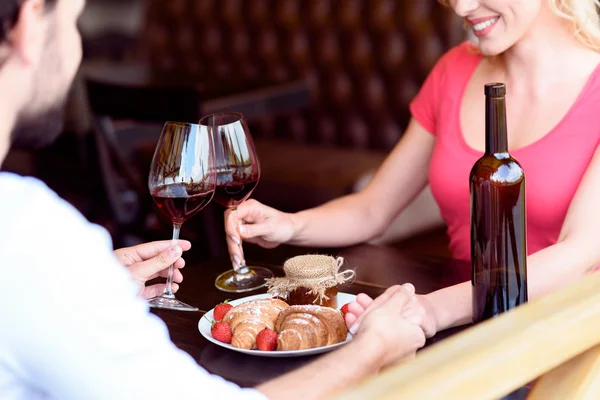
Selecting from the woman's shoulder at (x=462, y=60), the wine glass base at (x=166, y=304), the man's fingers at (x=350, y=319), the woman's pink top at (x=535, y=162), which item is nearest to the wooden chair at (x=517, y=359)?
the man's fingers at (x=350, y=319)

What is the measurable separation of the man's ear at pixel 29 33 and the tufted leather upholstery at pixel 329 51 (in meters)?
2.68

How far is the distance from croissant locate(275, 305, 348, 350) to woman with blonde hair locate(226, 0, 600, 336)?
14.5 inches

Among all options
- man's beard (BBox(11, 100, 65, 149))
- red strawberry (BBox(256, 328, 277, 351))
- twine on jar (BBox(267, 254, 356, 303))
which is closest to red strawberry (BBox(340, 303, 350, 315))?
twine on jar (BBox(267, 254, 356, 303))

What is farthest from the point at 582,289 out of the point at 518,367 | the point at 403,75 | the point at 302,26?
the point at 302,26

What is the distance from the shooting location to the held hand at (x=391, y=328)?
3.35 ft

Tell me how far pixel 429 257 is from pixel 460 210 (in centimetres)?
22

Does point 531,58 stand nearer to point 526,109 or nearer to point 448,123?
point 526,109

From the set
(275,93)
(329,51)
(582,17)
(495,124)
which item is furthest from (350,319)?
(329,51)

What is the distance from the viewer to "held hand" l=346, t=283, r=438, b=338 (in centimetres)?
114

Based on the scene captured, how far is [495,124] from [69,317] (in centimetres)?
59

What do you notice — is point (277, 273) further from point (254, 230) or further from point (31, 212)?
point (31, 212)

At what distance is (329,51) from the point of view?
4.06 meters

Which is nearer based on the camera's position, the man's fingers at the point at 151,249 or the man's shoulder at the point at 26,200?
the man's shoulder at the point at 26,200

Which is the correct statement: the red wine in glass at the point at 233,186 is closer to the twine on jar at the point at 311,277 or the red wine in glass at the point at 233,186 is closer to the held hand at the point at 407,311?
the twine on jar at the point at 311,277
